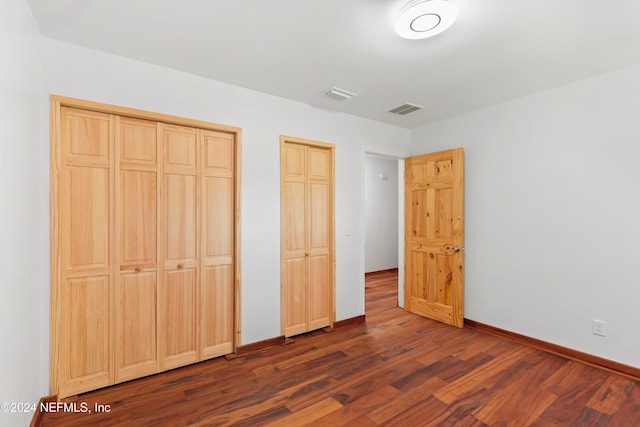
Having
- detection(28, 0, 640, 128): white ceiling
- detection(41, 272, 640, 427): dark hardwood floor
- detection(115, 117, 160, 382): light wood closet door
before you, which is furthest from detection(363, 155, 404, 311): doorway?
detection(115, 117, 160, 382): light wood closet door

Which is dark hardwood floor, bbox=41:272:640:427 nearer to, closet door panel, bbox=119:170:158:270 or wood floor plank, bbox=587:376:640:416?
wood floor plank, bbox=587:376:640:416

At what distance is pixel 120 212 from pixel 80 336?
97cm

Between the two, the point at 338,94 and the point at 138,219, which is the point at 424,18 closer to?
the point at 338,94

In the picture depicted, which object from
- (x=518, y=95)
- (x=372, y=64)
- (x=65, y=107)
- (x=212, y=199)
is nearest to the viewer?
(x=65, y=107)

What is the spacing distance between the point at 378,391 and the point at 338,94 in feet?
9.00

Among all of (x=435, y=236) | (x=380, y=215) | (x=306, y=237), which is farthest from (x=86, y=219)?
(x=380, y=215)

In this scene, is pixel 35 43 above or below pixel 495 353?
above

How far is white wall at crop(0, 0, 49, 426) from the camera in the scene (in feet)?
4.67

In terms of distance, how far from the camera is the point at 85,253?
2.25m

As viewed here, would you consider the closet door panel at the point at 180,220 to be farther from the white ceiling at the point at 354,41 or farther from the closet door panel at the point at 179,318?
the white ceiling at the point at 354,41

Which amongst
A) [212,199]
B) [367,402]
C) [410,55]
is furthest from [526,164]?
[212,199]

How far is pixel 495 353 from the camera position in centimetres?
291

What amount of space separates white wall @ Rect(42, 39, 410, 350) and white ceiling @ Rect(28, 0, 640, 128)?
0.14 metres

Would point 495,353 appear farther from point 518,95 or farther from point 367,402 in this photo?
point 518,95
